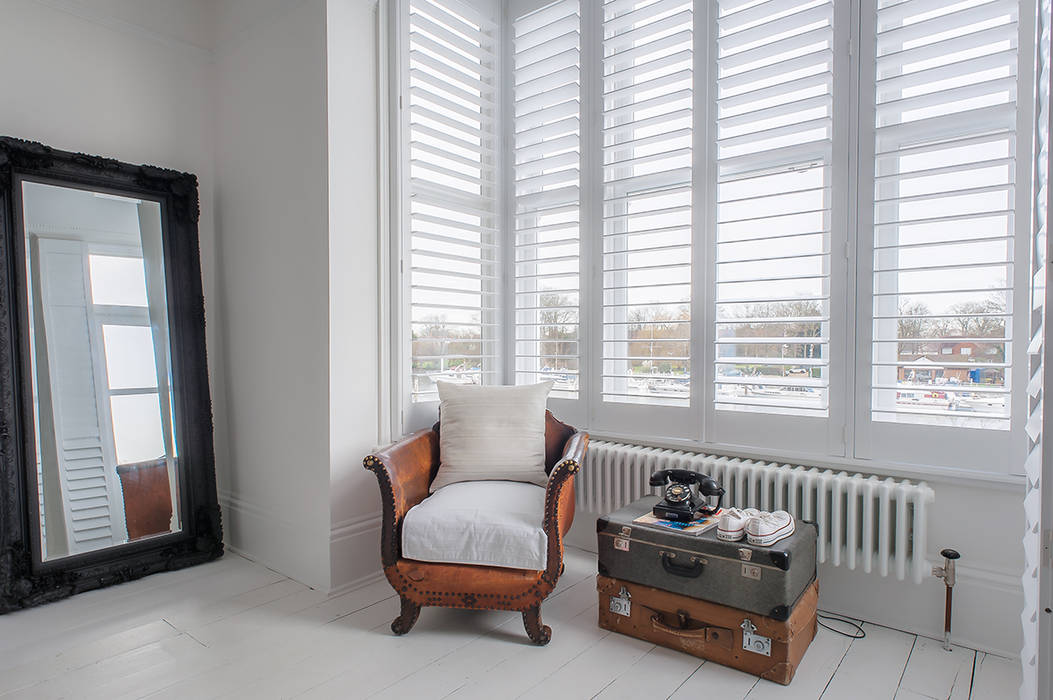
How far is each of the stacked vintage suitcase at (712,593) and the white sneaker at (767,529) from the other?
1.1 inches

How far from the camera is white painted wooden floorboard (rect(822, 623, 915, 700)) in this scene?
1800 millimetres

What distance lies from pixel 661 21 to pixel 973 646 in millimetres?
2785

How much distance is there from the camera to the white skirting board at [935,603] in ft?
6.61

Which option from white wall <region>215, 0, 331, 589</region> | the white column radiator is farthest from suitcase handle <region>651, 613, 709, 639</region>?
white wall <region>215, 0, 331, 589</region>

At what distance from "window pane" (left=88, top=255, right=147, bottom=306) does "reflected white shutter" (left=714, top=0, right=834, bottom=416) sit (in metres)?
2.66

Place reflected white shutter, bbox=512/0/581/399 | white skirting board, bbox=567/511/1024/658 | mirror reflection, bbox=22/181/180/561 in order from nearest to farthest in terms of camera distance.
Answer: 1. white skirting board, bbox=567/511/1024/658
2. mirror reflection, bbox=22/181/180/561
3. reflected white shutter, bbox=512/0/581/399

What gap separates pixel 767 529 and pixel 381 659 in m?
1.36

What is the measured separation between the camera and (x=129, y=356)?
2727mm

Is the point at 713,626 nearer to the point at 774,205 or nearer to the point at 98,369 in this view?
the point at 774,205

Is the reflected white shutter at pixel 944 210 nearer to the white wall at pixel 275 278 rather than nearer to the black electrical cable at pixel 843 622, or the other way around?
the black electrical cable at pixel 843 622

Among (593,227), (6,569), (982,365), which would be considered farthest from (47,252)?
(982,365)

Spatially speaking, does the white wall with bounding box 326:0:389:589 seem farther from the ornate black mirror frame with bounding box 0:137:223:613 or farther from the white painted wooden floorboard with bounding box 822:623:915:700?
the white painted wooden floorboard with bounding box 822:623:915:700

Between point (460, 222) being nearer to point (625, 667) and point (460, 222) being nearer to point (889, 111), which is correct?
point (889, 111)

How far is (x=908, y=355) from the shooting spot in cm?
219
